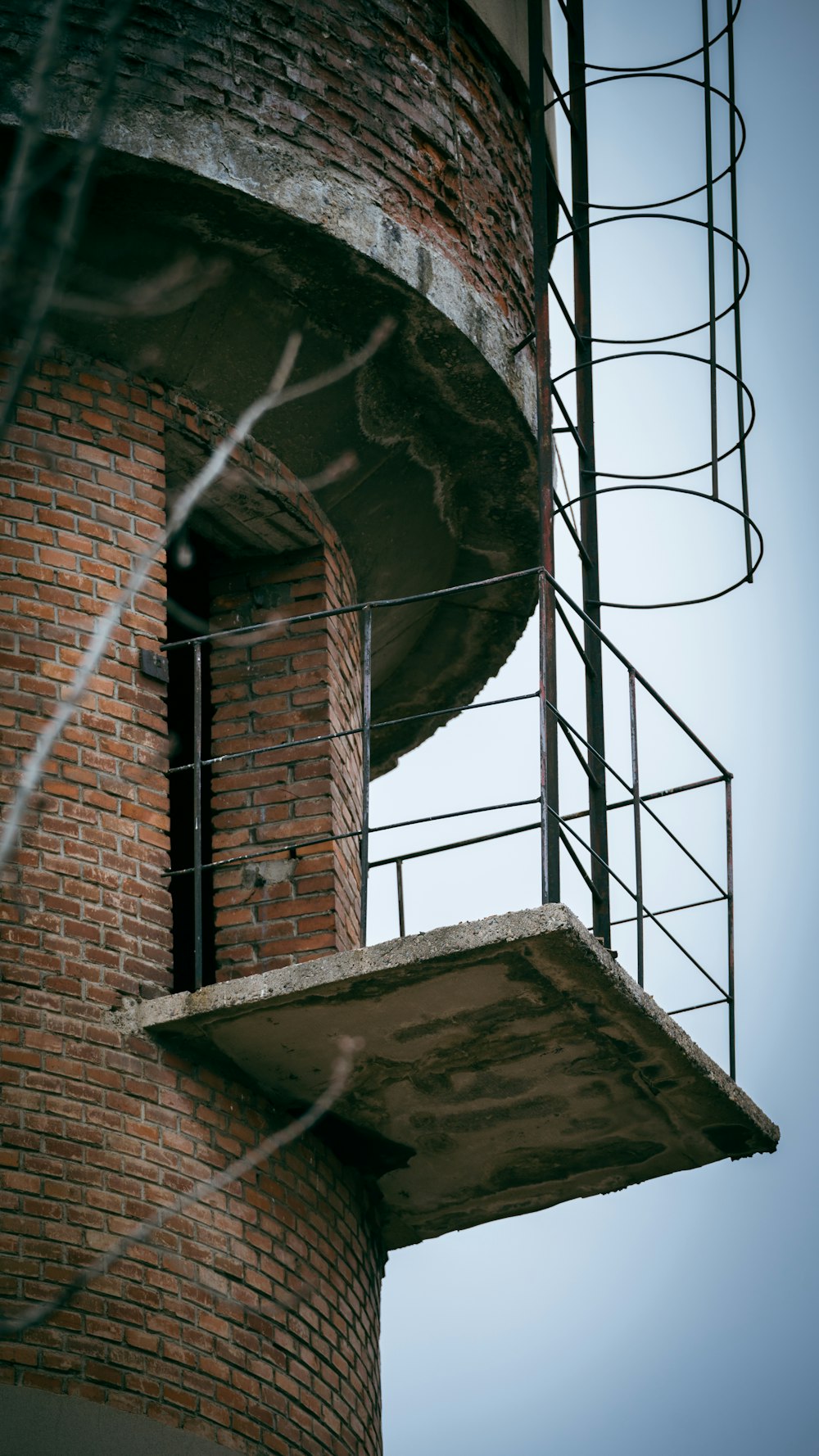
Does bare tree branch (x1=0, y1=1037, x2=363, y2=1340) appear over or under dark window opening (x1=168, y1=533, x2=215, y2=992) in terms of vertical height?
under

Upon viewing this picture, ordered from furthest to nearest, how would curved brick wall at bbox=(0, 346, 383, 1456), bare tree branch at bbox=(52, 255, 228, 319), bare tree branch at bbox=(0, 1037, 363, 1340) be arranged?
1. bare tree branch at bbox=(52, 255, 228, 319)
2. curved brick wall at bbox=(0, 346, 383, 1456)
3. bare tree branch at bbox=(0, 1037, 363, 1340)

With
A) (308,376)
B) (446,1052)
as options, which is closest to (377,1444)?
(446,1052)

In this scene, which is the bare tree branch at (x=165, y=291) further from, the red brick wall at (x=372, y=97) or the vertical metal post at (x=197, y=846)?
the vertical metal post at (x=197, y=846)

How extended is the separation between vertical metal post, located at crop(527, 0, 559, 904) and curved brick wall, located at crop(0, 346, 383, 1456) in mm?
1189

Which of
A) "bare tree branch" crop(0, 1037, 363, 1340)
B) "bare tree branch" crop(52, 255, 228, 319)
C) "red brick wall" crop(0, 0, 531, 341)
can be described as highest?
"red brick wall" crop(0, 0, 531, 341)

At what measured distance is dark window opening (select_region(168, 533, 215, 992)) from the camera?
7.33 m

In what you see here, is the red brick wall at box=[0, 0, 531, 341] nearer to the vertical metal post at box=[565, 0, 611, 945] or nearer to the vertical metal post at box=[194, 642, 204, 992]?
the vertical metal post at box=[565, 0, 611, 945]

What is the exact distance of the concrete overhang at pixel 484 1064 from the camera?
594cm

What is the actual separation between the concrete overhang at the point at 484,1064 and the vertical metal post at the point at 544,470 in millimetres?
326

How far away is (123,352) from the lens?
6.94 metres

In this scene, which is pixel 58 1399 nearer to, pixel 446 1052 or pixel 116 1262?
pixel 116 1262

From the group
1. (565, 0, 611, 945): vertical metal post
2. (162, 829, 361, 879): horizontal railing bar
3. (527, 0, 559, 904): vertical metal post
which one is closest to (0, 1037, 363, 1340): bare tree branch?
(162, 829, 361, 879): horizontal railing bar

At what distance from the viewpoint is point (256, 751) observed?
21.0 ft

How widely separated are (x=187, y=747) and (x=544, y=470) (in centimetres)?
175
